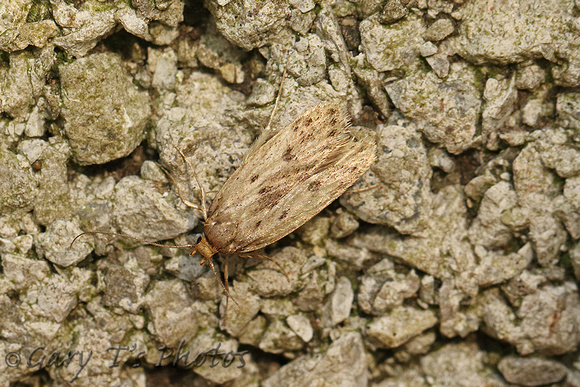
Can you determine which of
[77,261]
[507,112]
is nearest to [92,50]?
[77,261]

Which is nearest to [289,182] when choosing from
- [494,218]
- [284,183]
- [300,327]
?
[284,183]

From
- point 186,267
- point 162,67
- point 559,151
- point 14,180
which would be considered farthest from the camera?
point 186,267

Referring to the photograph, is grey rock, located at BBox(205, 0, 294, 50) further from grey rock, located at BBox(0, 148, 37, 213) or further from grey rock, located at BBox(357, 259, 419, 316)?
grey rock, located at BBox(357, 259, 419, 316)

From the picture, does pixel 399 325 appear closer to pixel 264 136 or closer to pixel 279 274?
pixel 279 274

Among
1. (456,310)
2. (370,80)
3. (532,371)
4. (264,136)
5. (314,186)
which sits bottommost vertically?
(532,371)

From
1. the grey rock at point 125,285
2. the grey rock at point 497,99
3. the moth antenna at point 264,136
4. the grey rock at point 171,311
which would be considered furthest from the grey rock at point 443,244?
the grey rock at point 125,285

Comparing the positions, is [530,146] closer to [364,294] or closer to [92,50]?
[364,294]
